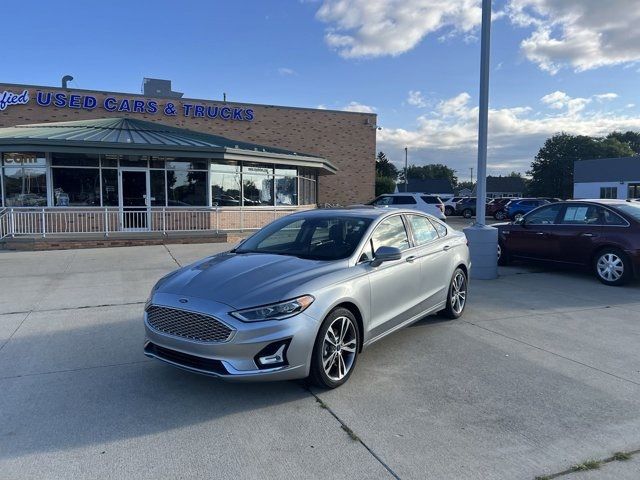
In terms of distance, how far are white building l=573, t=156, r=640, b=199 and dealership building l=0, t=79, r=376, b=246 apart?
36.3 metres

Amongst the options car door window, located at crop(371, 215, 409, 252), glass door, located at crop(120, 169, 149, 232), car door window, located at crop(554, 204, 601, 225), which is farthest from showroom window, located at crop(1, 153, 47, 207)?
car door window, located at crop(554, 204, 601, 225)

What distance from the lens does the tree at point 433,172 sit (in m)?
141

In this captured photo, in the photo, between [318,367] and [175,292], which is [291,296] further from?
[175,292]

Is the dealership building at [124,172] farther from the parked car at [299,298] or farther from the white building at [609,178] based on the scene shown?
the white building at [609,178]

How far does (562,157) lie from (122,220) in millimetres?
77536

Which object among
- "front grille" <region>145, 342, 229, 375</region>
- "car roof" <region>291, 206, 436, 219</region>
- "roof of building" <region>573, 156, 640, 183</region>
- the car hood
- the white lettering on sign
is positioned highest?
the white lettering on sign

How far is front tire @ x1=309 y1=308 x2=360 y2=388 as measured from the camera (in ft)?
13.1

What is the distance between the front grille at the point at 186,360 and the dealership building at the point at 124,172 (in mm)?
12077

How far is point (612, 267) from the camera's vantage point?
8.77 meters

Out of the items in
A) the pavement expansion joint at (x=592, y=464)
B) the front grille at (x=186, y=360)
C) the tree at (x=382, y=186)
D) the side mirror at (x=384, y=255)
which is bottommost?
the pavement expansion joint at (x=592, y=464)

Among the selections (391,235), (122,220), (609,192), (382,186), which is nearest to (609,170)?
(609,192)

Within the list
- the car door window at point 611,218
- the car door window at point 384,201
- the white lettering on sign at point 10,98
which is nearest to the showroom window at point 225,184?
the car door window at point 384,201

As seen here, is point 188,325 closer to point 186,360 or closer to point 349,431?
point 186,360

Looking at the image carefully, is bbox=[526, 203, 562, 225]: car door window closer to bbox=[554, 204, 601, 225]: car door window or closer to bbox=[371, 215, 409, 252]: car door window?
bbox=[554, 204, 601, 225]: car door window
